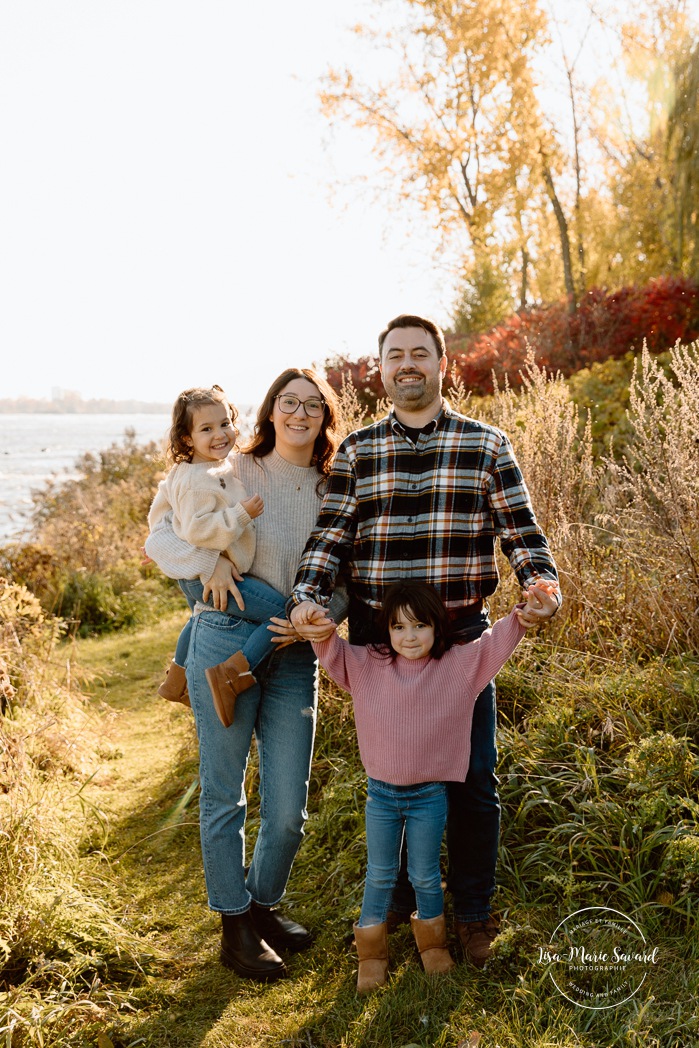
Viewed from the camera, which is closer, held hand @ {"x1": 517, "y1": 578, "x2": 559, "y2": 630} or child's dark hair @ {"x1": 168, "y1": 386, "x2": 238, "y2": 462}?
held hand @ {"x1": 517, "y1": 578, "x2": 559, "y2": 630}

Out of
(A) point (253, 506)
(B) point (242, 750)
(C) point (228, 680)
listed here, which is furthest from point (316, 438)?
(B) point (242, 750)

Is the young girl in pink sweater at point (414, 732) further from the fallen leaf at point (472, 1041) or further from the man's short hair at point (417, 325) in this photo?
the man's short hair at point (417, 325)

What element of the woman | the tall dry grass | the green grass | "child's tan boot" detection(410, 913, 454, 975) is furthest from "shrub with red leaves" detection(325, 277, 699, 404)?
"child's tan boot" detection(410, 913, 454, 975)

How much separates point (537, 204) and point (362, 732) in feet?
53.0

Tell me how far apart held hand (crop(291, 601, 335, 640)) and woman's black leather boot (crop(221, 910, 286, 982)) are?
1087 millimetres

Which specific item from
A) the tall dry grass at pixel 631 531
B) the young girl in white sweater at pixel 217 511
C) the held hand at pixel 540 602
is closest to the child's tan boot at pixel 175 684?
the young girl in white sweater at pixel 217 511

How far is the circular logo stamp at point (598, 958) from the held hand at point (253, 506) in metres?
1.68

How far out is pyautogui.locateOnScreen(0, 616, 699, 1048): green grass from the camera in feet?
8.41

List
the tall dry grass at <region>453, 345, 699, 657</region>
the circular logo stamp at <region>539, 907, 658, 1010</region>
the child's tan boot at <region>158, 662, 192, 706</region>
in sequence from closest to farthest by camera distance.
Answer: the circular logo stamp at <region>539, 907, 658, 1010</region>, the child's tan boot at <region>158, 662, 192, 706</region>, the tall dry grass at <region>453, 345, 699, 657</region>

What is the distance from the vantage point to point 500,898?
10.0 feet

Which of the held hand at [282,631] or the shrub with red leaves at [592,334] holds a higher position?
the shrub with red leaves at [592,334]

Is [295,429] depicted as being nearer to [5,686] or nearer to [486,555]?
[486,555]

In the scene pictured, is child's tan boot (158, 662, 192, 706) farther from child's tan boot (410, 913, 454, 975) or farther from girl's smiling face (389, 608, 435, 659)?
child's tan boot (410, 913, 454, 975)

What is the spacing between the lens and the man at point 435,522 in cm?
271
